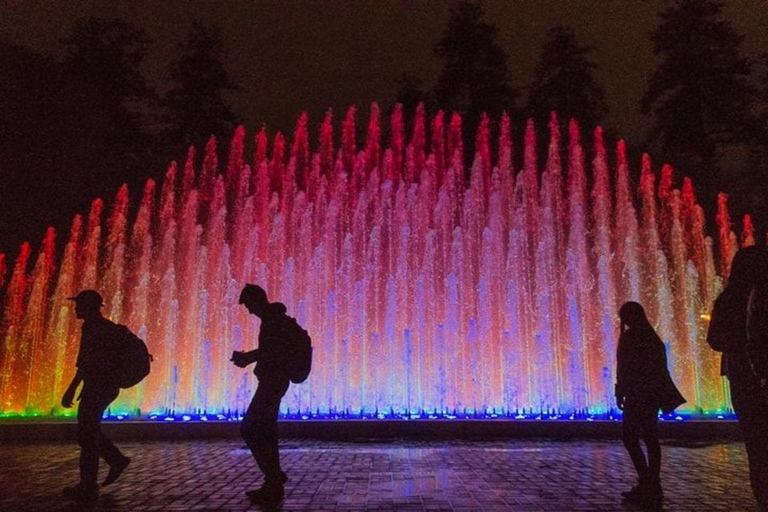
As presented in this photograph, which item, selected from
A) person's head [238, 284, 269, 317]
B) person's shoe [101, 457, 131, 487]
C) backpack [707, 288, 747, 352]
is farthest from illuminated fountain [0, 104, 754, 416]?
backpack [707, 288, 747, 352]

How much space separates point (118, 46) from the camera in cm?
3038

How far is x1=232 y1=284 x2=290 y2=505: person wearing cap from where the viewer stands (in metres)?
4.77

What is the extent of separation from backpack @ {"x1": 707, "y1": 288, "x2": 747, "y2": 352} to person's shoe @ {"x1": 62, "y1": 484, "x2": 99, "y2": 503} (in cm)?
446

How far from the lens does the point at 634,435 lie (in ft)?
16.1

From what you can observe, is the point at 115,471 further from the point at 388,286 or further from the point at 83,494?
the point at 388,286

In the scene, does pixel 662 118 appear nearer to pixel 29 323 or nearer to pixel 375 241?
pixel 375 241

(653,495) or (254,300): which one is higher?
(254,300)

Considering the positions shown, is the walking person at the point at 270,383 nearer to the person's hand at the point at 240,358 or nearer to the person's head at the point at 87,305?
the person's hand at the point at 240,358

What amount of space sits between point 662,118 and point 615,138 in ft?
6.91

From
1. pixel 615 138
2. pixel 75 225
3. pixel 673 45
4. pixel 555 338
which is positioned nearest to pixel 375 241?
pixel 555 338

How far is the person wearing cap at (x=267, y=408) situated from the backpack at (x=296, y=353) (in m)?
0.04

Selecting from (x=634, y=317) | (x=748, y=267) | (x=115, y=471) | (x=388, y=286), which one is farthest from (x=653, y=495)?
(x=388, y=286)

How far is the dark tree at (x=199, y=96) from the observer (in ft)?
98.3

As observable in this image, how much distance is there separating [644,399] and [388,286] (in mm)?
10493
